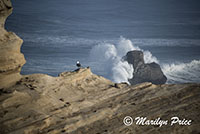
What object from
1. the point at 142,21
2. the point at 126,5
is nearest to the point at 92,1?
the point at 126,5

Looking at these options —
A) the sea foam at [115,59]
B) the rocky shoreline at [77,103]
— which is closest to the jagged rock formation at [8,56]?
the rocky shoreline at [77,103]

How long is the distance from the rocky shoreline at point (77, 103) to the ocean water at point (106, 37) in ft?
74.0

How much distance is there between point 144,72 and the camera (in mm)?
36469

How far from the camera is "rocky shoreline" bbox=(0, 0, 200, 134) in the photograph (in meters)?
12.6

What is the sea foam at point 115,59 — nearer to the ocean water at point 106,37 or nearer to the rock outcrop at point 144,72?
the ocean water at point 106,37

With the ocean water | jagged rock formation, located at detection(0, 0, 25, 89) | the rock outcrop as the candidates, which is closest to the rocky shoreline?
jagged rock formation, located at detection(0, 0, 25, 89)

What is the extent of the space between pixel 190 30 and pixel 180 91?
172 ft

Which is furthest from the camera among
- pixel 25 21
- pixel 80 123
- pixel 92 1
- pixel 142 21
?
pixel 92 1

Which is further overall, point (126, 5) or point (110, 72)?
point (126, 5)

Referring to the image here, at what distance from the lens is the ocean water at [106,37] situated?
43406 millimetres

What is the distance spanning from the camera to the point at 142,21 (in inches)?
2908

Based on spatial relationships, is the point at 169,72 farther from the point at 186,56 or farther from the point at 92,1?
the point at 92,1

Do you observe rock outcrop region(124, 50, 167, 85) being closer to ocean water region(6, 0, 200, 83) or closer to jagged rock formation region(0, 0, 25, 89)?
ocean water region(6, 0, 200, 83)

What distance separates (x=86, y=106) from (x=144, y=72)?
73.1 feet
